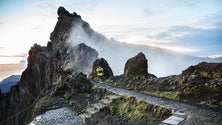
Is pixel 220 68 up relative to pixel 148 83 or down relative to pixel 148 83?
up

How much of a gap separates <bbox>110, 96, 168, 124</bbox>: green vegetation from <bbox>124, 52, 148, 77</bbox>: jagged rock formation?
7.56 m

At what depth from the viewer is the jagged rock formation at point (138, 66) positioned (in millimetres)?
22891

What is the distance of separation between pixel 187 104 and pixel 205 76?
380 centimetres

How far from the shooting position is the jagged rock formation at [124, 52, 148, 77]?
22891 mm

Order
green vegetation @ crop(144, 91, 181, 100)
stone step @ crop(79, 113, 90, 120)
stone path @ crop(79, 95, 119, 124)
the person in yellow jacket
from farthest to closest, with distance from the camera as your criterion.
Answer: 1. the person in yellow jacket
2. stone step @ crop(79, 113, 90, 120)
3. stone path @ crop(79, 95, 119, 124)
4. green vegetation @ crop(144, 91, 181, 100)

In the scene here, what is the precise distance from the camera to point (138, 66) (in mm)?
23203

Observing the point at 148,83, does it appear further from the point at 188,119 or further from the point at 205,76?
the point at 188,119

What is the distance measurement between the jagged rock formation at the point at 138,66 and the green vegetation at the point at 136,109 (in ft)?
24.8

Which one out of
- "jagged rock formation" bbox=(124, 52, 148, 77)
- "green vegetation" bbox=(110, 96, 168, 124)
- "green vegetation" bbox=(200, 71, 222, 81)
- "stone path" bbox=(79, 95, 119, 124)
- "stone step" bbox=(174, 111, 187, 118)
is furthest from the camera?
"jagged rock formation" bbox=(124, 52, 148, 77)

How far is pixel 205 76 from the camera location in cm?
1585

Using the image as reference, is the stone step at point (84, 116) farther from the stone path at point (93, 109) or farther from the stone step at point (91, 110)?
the stone step at point (91, 110)

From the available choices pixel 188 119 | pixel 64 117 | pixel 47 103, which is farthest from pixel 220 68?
pixel 47 103

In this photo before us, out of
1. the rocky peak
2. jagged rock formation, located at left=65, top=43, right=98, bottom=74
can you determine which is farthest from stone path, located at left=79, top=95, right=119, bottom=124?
the rocky peak

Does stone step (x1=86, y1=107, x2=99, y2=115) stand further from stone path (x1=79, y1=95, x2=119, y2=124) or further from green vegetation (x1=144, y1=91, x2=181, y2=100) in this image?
green vegetation (x1=144, y1=91, x2=181, y2=100)
